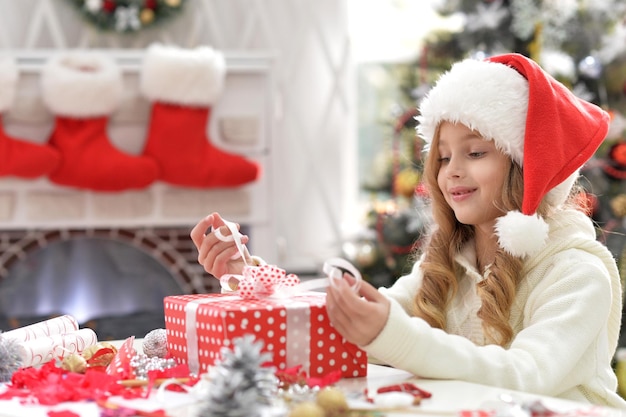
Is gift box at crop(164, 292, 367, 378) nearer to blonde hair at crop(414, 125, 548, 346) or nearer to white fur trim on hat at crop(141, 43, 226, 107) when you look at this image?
blonde hair at crop(414, 125, 548, 346)

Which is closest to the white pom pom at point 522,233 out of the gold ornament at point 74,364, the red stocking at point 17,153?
the gold ornament at point 74,364

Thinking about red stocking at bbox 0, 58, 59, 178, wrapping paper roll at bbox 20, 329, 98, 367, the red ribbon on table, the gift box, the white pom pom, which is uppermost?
red stocking at bbox 0, 58, 59, 178

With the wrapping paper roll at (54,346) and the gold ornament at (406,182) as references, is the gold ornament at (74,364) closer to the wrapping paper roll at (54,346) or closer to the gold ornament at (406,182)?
the wrapping paper roll at (54,346)

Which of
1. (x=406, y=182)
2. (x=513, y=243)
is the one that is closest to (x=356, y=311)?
(x=513, y=243)

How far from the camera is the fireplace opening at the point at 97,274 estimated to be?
2.97 metres

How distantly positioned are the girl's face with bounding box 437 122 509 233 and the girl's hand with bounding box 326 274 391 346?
0.34 metres

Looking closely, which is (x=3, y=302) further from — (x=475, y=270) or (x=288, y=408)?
(x=288, y=408)

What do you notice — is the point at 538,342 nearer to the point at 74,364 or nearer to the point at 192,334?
the point at 192,334

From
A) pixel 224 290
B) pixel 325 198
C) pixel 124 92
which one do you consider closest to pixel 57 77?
pixel 124 92

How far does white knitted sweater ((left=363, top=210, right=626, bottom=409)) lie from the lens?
37.5 inches

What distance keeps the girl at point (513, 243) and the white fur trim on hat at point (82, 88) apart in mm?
1605

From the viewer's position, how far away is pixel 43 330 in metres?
1.16

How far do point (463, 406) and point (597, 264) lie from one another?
368mm

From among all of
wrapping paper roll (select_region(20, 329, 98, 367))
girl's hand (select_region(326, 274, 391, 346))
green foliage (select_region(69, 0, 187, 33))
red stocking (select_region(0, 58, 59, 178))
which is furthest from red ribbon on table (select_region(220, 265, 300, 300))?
green foliage (select_region(69, 0, 187, 33))
